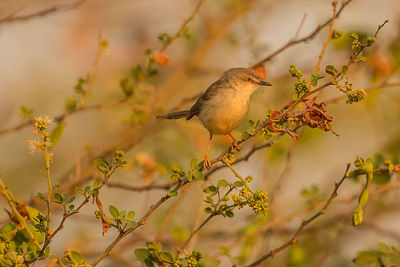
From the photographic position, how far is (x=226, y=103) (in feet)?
16.6

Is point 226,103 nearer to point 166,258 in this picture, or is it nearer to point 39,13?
point 39,13

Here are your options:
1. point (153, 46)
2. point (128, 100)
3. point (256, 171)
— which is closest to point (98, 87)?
point (153, 46)

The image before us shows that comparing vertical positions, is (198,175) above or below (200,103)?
below

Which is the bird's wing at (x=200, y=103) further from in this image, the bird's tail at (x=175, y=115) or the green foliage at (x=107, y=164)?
the green foliage at (x=107, y=164)

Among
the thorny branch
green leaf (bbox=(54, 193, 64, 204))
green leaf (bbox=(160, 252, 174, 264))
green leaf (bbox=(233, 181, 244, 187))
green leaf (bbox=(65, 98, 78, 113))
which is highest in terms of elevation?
green leaf (bbox=(65, 98, 78, 113))

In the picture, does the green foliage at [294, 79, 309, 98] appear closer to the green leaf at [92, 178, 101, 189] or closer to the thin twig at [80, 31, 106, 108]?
the green leaf at [92, 178, 101, 189]

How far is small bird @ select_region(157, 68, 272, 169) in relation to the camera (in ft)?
16.0

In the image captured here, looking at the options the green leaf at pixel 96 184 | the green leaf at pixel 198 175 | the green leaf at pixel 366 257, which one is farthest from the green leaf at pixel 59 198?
the green leaf at pixel 366 257

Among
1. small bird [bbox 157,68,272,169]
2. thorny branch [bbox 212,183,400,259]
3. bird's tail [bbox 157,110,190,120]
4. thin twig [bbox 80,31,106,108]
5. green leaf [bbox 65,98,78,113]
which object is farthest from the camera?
small bird [bbox 157,68,272,169]

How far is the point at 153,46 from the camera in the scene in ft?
25.9

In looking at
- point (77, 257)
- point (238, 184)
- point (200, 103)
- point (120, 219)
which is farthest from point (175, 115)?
point (77, 257)

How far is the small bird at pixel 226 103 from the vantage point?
16.0ft

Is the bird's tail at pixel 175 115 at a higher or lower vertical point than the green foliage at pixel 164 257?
higher

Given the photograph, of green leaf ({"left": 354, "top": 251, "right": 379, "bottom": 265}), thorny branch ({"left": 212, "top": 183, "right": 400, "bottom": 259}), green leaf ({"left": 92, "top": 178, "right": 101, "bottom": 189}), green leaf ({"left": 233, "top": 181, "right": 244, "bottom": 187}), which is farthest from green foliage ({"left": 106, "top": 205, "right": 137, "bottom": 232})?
green leaf ({"left": 354, "top": 251, "right": 379, "bottom": 265})
